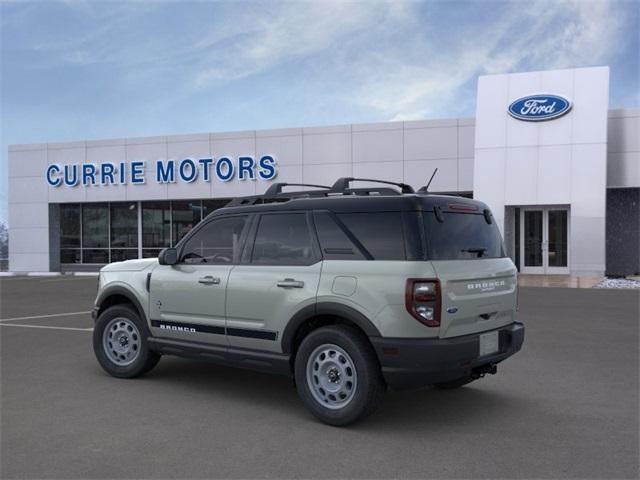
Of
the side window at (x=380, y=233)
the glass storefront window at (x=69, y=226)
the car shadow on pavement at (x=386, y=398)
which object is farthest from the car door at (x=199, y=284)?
the glass storefront window at (x=69, y=226)

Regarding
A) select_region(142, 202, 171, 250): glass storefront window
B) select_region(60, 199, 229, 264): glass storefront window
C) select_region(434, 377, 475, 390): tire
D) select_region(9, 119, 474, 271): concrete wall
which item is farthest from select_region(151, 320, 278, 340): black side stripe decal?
select_region(142, 202, 171, 250): glass storefront window

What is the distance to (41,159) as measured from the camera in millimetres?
29109

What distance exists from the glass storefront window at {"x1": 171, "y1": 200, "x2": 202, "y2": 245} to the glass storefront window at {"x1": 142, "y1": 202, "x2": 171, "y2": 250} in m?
0.26

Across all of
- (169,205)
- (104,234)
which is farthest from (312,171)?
(104,234)

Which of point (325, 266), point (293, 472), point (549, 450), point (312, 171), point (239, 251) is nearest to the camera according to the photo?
point (293, 472)

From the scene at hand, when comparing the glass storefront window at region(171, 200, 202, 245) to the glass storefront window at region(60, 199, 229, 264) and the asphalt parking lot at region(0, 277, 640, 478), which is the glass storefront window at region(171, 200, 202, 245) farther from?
the asphalt parking lot at region(0, 277, 640, 478)

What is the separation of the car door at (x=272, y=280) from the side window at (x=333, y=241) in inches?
3.1

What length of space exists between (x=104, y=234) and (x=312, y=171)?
36.4 feet

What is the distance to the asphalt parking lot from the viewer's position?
4.11 meters

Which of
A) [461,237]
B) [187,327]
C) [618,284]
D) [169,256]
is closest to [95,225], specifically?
[618,284]

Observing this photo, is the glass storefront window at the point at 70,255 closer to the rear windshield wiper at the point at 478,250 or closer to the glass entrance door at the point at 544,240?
the glass entrance door at the point at 544,240

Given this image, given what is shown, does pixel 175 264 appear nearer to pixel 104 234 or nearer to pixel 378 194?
pixel 378 194

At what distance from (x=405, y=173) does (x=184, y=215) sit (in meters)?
10.4

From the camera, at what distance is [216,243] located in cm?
611
